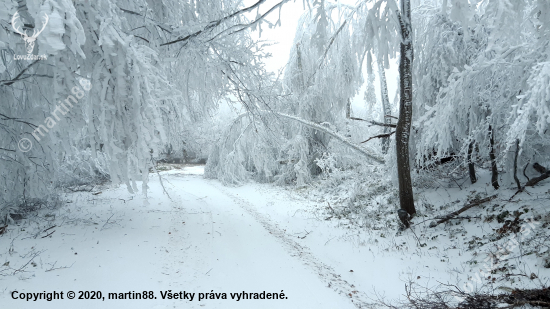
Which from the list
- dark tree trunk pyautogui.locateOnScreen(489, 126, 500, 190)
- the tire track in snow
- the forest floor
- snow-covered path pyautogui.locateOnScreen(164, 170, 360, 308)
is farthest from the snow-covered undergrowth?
snow-covered path pyautogui.locateOnScreen(164, 170, 360, 308)

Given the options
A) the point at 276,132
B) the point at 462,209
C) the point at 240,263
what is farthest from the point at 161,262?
the point at 462,209

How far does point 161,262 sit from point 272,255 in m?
1.88

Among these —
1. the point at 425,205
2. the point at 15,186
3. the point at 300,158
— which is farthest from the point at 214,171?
the point at 425,205

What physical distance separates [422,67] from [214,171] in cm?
1221

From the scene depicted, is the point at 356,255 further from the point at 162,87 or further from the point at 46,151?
the point at 46,151

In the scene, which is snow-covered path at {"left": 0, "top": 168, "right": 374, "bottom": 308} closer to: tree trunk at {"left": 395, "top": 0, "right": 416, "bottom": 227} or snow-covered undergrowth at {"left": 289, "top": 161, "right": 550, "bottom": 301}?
snow-covered undergrowth at {"left": 289, "top": 161, "right": 550, "bottom": 301}

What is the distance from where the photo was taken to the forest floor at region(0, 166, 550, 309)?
330 centimetres

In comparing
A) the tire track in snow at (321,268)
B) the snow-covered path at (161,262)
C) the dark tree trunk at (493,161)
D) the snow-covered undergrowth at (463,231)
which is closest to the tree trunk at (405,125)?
the snow-covered undergrowth at (463,231)

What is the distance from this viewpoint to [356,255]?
15.8ft

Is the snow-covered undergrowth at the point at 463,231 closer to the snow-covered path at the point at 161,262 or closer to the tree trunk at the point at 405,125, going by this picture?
the tree trunk at the point at 405,125

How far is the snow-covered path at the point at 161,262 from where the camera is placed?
10.8 feet

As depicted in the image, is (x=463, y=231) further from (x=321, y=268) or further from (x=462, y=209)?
(x=321, y=268)

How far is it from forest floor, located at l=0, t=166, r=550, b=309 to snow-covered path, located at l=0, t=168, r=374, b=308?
0.06 feet

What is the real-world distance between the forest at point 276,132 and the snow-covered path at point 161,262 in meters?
0.03
